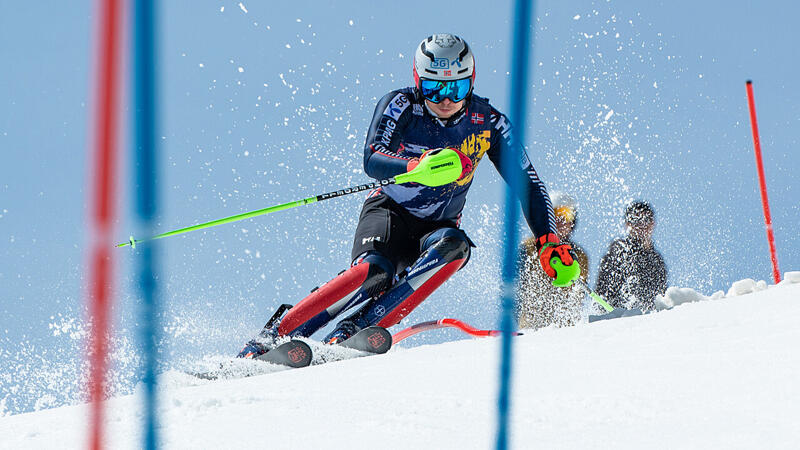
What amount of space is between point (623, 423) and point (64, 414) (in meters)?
1.67

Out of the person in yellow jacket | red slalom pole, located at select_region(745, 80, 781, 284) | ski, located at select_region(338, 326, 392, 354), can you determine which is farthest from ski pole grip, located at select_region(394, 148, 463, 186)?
red slalom pole, located at select_region(745, 80, 781, 284)

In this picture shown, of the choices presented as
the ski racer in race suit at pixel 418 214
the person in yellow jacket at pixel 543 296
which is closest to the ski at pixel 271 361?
the ski racer in race suit at pixel 418 214

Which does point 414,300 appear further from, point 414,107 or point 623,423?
point 623,423

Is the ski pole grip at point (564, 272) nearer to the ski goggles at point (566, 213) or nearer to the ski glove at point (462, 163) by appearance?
the ski glove at point (462, 163)

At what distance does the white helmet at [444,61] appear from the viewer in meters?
4.11

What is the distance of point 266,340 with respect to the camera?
4059 mm

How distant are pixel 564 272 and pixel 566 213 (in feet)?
3.91

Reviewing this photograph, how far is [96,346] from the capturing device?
56.4 inches

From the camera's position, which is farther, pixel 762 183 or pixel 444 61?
pixel 762 183

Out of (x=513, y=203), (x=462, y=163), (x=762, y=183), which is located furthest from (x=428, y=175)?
(x=762, y=183)

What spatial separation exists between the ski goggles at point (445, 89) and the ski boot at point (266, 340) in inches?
50.8

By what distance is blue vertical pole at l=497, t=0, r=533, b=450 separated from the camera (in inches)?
63.8

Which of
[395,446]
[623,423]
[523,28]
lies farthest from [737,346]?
[523,28]

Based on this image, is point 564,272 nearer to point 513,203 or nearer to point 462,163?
point 462,163
